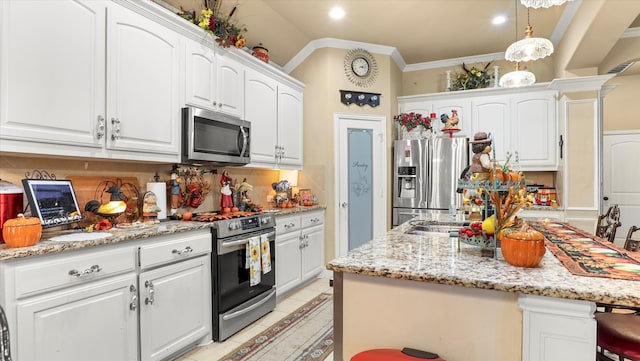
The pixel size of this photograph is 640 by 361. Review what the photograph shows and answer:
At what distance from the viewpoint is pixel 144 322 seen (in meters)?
2.08

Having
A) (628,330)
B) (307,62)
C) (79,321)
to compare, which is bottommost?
(79,321)

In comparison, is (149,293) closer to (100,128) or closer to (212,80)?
(100,128)

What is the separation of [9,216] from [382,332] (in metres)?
1.96

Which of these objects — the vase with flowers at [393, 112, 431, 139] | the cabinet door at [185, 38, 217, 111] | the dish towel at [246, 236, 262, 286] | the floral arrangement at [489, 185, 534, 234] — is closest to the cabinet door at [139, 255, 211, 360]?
the dish towel at [246, 236, 262, 286]

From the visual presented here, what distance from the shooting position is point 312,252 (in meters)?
4.13

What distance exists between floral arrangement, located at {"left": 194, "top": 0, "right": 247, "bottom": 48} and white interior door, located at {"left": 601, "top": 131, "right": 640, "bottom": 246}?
247 inches

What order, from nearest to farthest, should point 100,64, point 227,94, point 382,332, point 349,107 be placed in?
point 382,332 < point 100,64 < point 227,94 < point 349,107

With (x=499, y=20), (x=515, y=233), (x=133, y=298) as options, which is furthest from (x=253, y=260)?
(x=499, y=20)

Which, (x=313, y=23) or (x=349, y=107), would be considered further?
(x=349, y=107)

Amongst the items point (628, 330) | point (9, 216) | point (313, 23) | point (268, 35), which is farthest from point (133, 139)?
point (628, 330)

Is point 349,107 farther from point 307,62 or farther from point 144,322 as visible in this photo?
point 144,322

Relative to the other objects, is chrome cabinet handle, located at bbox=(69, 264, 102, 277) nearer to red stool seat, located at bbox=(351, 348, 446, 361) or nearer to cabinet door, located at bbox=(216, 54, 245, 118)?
red stool seat, located at bbox=(351, 348, 446, 361)

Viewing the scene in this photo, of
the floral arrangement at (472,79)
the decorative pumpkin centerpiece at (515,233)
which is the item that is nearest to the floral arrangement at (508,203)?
the decorative pumpkin centerpiece at (515,233)

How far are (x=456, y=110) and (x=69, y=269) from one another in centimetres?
460
